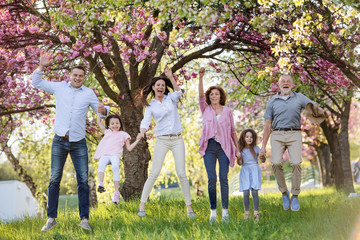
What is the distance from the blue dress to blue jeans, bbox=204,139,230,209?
36 centimetres

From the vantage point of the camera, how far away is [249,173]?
663 cm

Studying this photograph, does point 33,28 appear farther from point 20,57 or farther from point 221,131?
point 221,131

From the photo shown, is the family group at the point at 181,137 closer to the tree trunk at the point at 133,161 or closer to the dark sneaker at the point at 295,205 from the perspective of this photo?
the dark sneaker at the point at 295,205

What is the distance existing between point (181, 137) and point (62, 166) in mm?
1838

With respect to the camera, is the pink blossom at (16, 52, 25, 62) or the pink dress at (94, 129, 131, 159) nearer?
the pink dress at (94, 129, 131, 159)

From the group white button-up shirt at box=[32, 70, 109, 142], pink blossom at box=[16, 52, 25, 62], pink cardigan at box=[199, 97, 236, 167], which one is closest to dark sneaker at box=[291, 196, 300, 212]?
pink cardigan at box=[199, 97, 236, 167]

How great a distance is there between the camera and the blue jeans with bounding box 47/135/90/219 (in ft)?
19.5

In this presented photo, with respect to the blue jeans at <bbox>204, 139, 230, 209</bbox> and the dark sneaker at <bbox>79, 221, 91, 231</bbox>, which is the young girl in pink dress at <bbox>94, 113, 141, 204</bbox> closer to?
the dark sneaker at <bbox>79, 221, 91, 231</bbox>

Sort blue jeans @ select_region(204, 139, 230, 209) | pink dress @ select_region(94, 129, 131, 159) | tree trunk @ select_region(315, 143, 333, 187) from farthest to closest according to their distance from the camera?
tree trunk @ select_region(315, 143, 333, 187) < pink dress @ select_region(94, 129, 131, 159) < blue jeans @ select_region(204, 139, 230, 209)

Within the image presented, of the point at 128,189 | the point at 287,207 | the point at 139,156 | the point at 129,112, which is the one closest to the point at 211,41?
the point at 129,112

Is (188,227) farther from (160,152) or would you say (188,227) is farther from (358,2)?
(358,2)

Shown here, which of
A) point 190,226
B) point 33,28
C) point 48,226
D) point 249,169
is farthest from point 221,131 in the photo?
point 33,28

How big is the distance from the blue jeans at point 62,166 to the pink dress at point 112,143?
165cm

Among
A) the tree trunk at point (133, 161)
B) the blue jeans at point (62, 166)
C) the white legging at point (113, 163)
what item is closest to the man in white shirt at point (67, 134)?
the blue jeans at point (62, 166)
